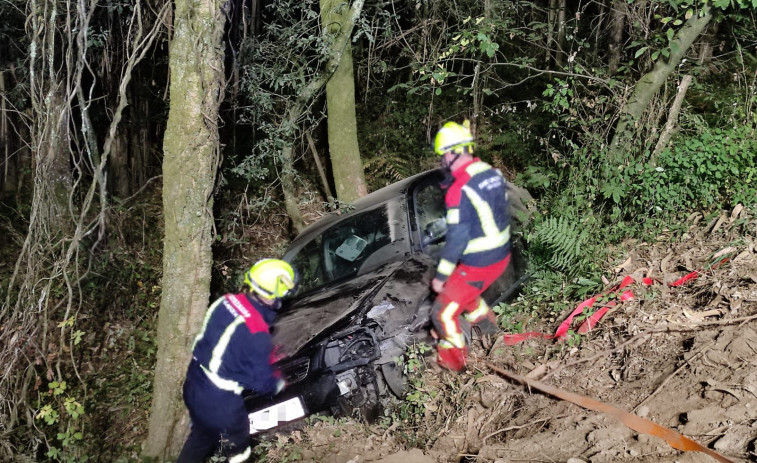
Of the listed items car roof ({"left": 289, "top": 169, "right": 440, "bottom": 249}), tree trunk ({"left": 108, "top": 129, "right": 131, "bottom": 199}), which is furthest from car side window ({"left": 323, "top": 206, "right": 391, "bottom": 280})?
tree trunk ({"left": 108, "top": 129, "right": 131, "bottom": 199})

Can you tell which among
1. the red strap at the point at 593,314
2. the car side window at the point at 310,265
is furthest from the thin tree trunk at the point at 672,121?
the car side window at the point at 310,265

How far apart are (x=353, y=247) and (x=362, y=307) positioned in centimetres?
104

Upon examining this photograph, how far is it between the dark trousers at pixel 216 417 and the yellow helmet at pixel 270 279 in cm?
77

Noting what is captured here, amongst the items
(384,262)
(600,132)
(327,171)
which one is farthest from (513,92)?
(384,262)

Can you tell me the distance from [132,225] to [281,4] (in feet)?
12.2

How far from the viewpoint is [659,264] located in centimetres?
510

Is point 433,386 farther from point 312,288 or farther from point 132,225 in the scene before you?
point 132,225

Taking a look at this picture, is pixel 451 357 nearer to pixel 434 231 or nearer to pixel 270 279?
pixel 434 231

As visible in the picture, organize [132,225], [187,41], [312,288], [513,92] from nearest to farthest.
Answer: [187,41]
[312,288]
[132,225]
[513,92]

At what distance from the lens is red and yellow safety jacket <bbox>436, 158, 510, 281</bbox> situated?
4328mm

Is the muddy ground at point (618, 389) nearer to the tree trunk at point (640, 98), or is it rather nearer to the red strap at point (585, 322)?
the red strap at point (585, 322)

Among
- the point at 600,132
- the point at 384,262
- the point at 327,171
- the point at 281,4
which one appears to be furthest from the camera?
the point at 327,171

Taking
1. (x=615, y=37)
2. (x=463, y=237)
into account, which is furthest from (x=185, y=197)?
(x=615, y=37)

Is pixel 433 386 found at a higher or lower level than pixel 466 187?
lower
